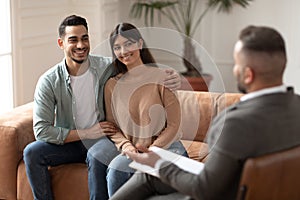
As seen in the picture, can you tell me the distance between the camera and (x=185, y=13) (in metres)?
4.99

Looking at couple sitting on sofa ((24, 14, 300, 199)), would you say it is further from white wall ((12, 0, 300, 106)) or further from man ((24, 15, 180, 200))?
white wall ((12, 0, 300, 106))

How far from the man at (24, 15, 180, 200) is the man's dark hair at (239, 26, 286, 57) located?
3.72 feet

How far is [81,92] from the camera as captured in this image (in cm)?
282

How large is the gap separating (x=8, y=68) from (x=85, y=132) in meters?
1.45

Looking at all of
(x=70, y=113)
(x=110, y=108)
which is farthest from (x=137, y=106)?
(x=70, y=113)

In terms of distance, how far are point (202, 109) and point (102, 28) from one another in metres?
1.81

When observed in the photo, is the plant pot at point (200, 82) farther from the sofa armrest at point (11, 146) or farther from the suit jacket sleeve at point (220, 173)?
the suit jacket sleeve at point (220, 173)

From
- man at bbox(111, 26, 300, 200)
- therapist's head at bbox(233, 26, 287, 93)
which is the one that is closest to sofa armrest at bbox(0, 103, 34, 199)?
man at bbox(111, 26, 300, 200)

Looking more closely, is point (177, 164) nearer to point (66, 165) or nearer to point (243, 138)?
point (243, 138)

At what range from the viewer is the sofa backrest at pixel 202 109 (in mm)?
2980

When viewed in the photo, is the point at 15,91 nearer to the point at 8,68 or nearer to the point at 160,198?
the point at 8,68

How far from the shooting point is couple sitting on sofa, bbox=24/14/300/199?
1664 mm

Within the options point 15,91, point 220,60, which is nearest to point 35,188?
point 15,91

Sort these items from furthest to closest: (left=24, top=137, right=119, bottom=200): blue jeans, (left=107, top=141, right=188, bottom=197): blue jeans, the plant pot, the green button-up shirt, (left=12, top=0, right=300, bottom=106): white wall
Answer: the plant pot → (left=12, top=0, right=300, bottom=106): white wall → the green button-up shirt → (left=24, top=137, right=119, bottom=200): blue jeans → (left=107, top=141, right=188, bottom=197): blue jeans
